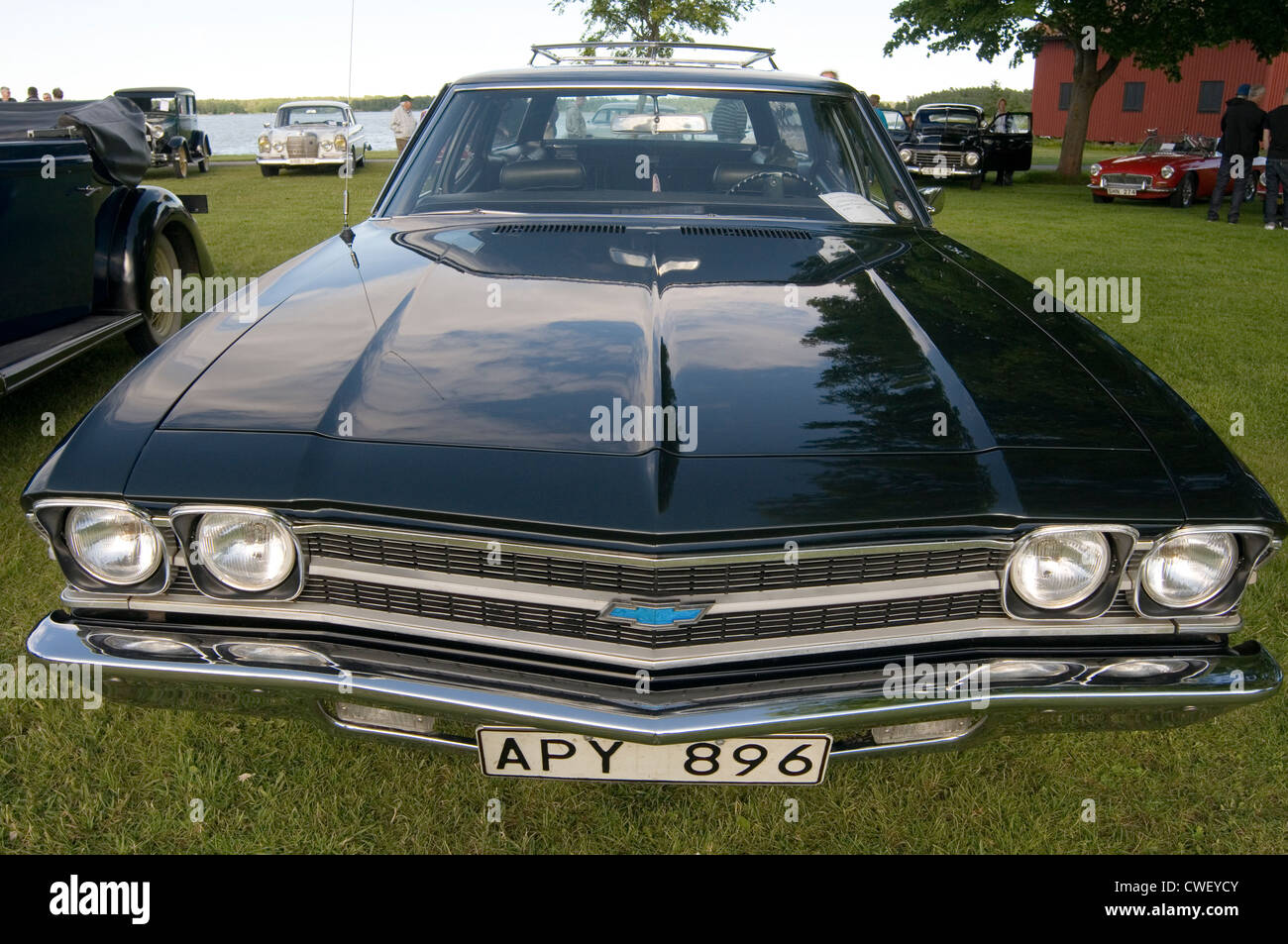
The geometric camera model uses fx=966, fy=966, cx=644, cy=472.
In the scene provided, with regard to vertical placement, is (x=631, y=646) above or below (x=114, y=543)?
below

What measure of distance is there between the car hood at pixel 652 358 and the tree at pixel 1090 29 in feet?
60.3

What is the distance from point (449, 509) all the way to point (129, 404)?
0.74 m

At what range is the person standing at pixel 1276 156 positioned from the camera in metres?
12.1

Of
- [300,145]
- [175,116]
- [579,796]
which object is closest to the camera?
[579,796]

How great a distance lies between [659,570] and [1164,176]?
16474 mm

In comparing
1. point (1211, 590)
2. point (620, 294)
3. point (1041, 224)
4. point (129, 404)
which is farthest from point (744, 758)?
point (1041, 224)

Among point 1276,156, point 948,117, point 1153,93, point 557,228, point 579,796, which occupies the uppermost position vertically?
point 1153,93

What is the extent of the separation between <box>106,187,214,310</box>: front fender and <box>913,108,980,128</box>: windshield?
60.6ft

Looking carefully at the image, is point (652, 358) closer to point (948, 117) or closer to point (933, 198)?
point (933, 198)

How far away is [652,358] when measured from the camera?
192 centimetres

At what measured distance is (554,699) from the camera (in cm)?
163

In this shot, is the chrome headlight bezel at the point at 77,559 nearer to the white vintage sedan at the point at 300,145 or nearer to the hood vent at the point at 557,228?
the hood vent at the point at 557,228

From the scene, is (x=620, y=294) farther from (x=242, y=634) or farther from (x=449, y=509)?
(x=242, y=634)

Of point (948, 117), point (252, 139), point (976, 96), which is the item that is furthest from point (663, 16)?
point (976, 96)
